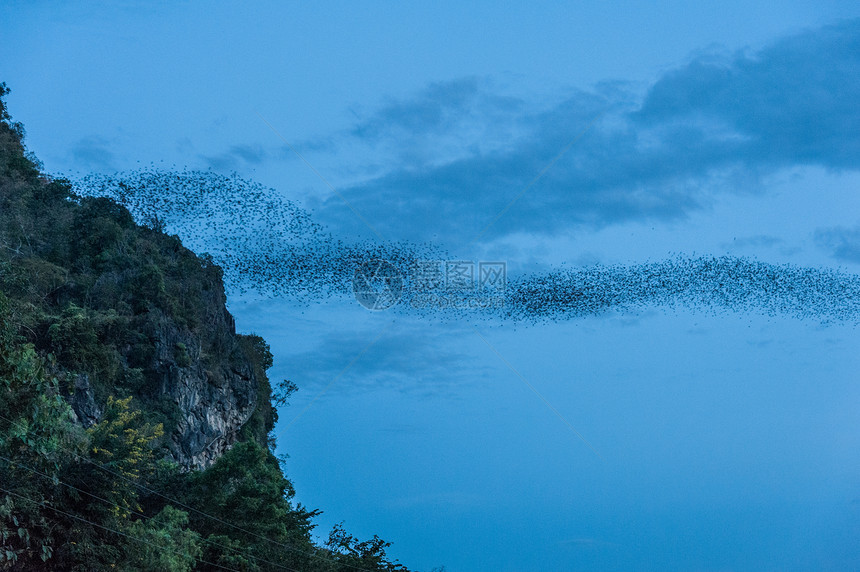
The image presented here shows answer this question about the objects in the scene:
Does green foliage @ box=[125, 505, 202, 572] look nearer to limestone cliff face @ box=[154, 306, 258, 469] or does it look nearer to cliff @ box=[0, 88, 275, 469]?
cliff @ box=[0, 88, 275, 469]

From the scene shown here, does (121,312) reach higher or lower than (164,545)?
higher

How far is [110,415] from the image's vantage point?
66.5 ft

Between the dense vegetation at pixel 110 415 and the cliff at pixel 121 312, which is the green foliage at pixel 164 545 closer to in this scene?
the dense vegetation at pixel 110 415

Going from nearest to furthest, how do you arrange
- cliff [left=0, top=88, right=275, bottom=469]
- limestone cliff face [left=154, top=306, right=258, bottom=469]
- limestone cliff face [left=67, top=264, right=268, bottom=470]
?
1. cliff [left=0, top=88, right=275, bottom=469]
2. limestone cliff face [left=67, top=264, right=268, bottom=470]
3. limestone cliff face [left=154, top=306, right=258, bottom=469]

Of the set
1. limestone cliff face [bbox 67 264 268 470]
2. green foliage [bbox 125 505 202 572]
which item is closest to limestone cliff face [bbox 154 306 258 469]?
limestone cliff face [bbox 67 264 268 470]

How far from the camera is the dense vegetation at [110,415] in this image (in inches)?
615

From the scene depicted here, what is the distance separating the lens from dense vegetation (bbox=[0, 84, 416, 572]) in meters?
15.6

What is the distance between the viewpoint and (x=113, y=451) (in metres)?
18.8

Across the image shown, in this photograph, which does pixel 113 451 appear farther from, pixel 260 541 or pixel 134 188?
pixel 134 188

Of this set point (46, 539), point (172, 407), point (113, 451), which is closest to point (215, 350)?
point (172, 407)

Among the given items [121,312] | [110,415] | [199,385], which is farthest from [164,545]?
[199,385]

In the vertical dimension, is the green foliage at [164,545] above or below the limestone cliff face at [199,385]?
below

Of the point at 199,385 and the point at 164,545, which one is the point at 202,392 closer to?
the point at 199,385

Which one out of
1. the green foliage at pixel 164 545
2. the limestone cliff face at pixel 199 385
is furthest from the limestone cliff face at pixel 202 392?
the green foliage at pixel 164 545
